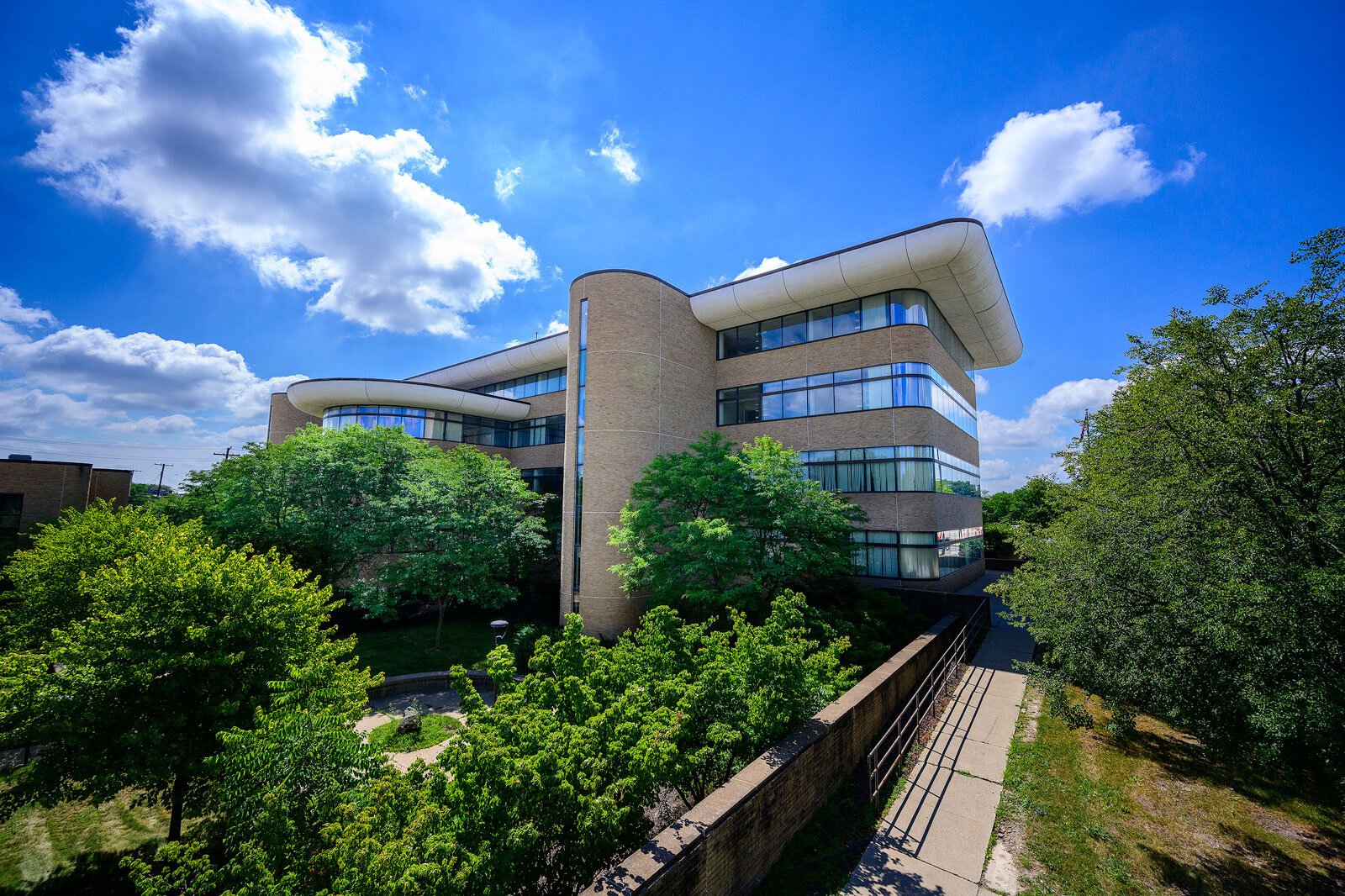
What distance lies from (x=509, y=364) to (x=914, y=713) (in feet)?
99.1

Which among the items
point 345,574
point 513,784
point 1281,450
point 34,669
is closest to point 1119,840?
point 1281,450

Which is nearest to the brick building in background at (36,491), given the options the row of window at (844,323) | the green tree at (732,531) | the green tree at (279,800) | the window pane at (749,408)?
the green tree at (732,531)

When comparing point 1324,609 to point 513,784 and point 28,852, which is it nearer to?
point 513,784

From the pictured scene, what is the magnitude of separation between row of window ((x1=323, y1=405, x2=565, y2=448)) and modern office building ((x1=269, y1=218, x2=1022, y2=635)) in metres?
10.5

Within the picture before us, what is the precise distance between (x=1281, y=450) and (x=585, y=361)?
19.8 metres

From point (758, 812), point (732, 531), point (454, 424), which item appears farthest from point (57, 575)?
point (454, 424)

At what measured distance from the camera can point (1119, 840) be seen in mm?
7527

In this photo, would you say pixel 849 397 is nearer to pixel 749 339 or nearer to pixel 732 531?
pixel 749 339

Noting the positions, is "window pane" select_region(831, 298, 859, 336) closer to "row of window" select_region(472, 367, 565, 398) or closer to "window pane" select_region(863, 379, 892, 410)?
"window pane" select_region(863, 379, 892, 410)

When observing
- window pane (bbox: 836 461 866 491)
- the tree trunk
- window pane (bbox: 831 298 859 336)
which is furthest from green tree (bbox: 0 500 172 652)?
window pane (bbox: 831 298 859 336)

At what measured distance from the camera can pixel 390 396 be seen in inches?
1254

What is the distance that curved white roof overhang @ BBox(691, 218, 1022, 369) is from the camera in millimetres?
19141

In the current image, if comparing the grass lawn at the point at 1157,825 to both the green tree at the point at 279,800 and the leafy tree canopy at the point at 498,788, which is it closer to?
the leafy tree canopy at the point at 498,788

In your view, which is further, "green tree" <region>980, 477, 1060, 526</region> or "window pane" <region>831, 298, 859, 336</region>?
"green tree" <region>980, 477, 1060, 526</region>
